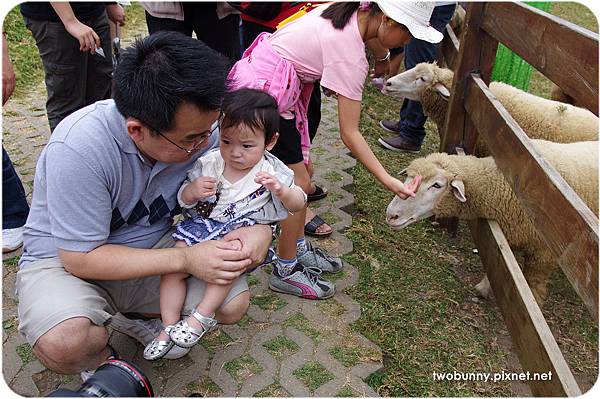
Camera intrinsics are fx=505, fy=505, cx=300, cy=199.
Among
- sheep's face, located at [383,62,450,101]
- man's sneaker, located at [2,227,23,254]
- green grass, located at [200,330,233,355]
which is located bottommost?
green grass, located at [200,330,233,355]

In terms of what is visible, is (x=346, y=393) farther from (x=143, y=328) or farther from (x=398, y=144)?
(x=398, y=144)

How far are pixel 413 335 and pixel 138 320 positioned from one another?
128 centimetres

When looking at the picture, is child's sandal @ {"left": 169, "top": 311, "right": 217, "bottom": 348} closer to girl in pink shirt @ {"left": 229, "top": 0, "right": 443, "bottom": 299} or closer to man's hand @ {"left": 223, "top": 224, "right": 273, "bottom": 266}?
man's hand @ {"left": 223, "top": 224, "right": 273, "bottom": 266}

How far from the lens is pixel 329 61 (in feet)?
7.14

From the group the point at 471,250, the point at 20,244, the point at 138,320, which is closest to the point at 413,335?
the point at 471,250

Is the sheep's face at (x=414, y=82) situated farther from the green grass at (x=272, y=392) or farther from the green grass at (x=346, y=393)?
the green grass at (x=272, y=392)

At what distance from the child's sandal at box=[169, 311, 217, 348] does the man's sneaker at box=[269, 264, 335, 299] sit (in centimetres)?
84

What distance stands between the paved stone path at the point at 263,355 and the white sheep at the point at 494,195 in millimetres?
596

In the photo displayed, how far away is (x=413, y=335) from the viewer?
2447 millimetres

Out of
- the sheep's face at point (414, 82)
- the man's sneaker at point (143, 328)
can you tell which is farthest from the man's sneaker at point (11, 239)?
Answer: the sheep's face at point (414, 82)

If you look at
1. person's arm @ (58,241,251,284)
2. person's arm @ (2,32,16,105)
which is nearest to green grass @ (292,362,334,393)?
person's arm @ (58,241,251,284)

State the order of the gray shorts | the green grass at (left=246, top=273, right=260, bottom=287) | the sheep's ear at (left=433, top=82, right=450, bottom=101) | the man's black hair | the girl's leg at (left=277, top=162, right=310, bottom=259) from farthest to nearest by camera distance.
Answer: the sheep's ear at (left=433, top=82, right=450, bottom=101)
the green grass at (left=246, top=273, right=260, bottom=287)
the girl's leg at (left=277, top=162, right=310, bottom=259)
the gray shorts
the man's black hair

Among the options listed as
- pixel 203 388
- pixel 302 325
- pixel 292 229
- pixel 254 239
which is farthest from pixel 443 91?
pixel 203 388

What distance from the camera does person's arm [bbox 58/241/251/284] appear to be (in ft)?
5.41
